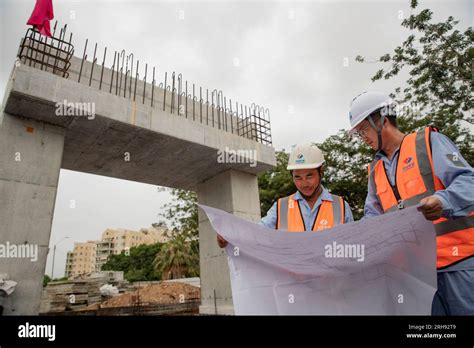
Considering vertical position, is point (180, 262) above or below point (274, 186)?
below

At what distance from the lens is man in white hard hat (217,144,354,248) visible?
2512 millimetres

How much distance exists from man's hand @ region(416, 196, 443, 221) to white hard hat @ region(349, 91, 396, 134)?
81 centimetres

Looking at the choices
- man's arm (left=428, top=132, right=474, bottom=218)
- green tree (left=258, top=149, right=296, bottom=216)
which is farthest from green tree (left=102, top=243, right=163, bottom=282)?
man's arm (left=428, top=132, right=474, bottom=218)

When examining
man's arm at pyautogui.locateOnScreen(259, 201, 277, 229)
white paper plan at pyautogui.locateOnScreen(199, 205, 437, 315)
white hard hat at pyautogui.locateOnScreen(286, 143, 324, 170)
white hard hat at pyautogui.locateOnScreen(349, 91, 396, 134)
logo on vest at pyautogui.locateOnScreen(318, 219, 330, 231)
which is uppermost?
white hard hat at pyautogui.locateOnScreen(349, 91, 396, 134)

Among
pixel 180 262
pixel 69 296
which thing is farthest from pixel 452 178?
pixel 180 262

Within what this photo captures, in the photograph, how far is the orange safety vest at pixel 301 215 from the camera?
2492mm

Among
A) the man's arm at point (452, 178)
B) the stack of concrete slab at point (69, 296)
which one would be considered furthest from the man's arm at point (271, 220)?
the stack of concrete slab at point (69, 296)

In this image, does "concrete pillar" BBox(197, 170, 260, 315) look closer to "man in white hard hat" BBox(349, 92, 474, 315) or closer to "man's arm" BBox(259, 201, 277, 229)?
"man's arm" BBox(259, 201, 277, 229)

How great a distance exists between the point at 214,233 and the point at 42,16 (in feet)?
22.0

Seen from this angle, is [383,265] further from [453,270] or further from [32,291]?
[32,291]

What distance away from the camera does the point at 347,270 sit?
1540 mm

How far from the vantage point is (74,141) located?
7.19m

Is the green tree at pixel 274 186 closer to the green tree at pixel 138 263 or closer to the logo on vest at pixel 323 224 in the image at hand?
the logo on vest at pixel 323 224

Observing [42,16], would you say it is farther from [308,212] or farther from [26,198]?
[308,212]
